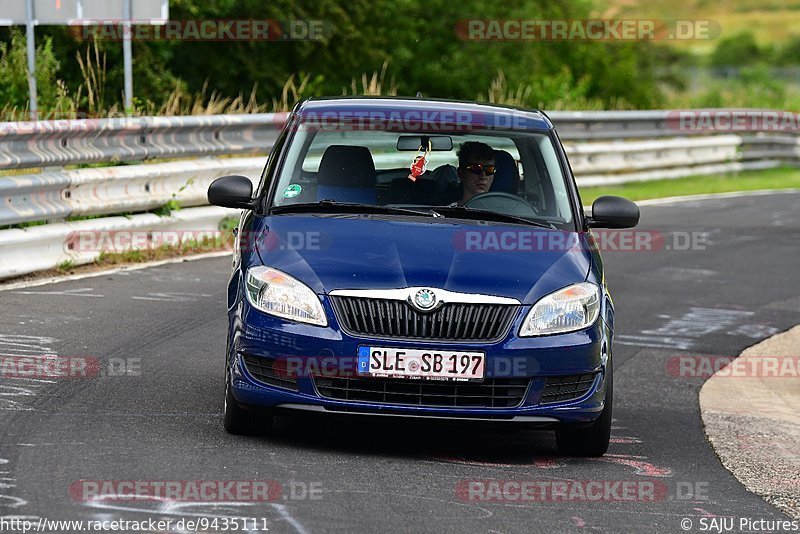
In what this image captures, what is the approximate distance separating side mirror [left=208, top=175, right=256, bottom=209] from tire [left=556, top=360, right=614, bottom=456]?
6.44 ft

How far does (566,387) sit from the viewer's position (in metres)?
7.01

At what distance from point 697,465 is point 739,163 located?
2176 centimetres

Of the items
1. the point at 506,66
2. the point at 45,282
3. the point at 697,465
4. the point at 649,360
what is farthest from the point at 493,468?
the point at 506,66

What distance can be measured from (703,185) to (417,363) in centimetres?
1948

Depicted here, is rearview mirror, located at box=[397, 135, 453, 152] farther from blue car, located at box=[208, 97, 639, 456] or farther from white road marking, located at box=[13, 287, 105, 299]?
white road marking, located at box=[13, 287, 105, 299]

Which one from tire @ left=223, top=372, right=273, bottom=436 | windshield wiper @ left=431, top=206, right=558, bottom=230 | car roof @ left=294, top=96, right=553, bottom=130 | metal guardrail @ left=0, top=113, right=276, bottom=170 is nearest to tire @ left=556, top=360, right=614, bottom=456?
windshield wiper @ left=431, top=206, right=558, bottom=230

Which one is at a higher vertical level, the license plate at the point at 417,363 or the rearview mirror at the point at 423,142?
the rearview mirror at the point at 423,142

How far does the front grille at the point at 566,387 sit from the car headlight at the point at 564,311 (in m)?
0.22

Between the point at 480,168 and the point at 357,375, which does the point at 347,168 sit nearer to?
the point at 480,168

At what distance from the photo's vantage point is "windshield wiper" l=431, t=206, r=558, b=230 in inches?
303

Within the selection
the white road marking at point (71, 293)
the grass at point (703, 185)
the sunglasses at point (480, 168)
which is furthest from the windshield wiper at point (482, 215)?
the grass at point (703, 185)

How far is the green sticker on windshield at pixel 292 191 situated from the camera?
25.7 feet

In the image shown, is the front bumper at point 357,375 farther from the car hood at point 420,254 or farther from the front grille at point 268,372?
the car hood at point 420,254

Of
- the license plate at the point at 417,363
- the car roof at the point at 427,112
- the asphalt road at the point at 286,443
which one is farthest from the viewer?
the car roof at the point at 427,112
